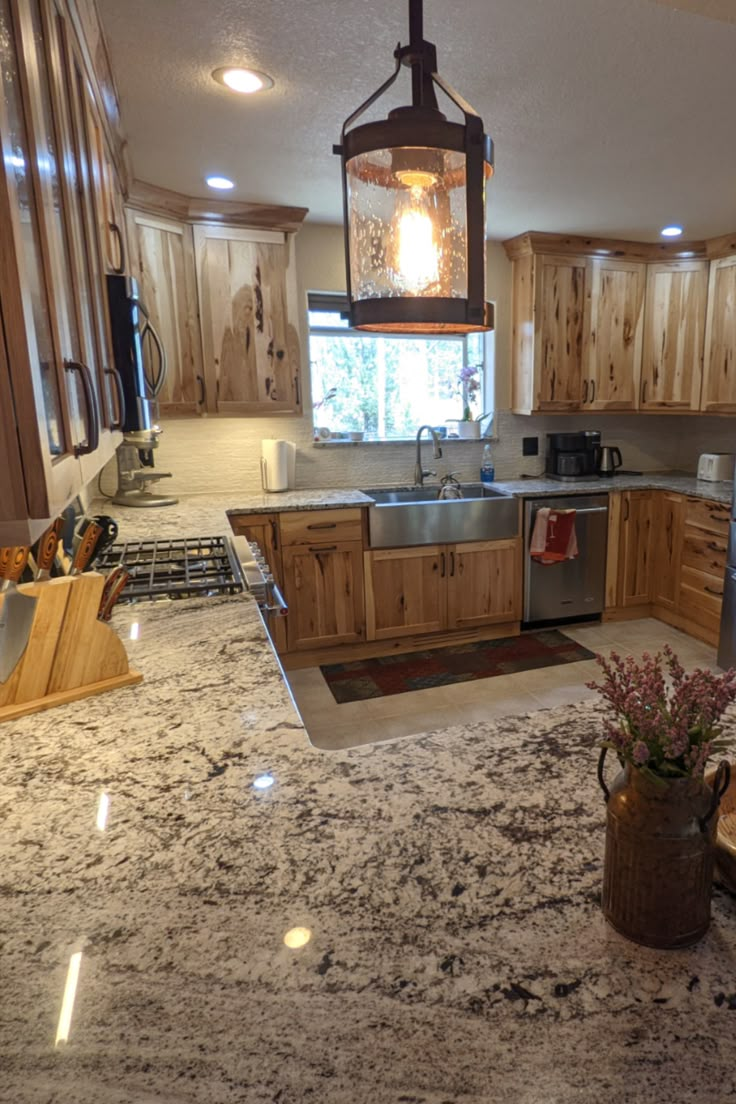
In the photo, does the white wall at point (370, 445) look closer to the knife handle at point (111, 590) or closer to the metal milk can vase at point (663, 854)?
the knife handle at point (111, 590)

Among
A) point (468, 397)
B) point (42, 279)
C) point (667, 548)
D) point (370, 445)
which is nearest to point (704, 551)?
point (667, 548)

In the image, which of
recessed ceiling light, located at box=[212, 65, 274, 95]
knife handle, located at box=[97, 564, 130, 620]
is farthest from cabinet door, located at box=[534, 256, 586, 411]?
A: knife handle, located at box=[97, 564, 130, 620]

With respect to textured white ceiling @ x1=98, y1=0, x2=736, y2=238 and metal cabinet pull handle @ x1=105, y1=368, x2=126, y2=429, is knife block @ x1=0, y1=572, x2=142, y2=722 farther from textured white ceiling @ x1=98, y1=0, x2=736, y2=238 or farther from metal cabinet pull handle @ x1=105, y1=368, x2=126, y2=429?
textured white ceiling @ x1=98, y1=0, x2=736, y2=238

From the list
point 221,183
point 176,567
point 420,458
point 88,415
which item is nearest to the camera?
point 88,415

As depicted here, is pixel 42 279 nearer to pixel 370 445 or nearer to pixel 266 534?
pixel 266 534

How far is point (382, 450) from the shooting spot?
4172 mm

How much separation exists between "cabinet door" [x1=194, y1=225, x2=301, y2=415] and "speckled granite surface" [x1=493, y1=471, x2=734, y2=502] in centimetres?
152

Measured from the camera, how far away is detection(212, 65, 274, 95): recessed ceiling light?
77.4 inches

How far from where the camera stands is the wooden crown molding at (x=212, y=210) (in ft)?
9.81

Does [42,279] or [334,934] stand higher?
[42,279]

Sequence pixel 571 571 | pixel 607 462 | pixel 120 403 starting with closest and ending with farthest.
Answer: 1. pixel 120 403
2. pixel 571 571
3. pixel 607 462

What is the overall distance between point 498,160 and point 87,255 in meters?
2.05

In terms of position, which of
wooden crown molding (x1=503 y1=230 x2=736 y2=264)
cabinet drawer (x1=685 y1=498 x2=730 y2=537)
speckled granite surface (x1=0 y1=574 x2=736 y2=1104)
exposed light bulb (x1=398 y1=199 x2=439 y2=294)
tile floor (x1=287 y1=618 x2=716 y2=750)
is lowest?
tile floor (x1=287 y1=618 x2=716 y2=750)

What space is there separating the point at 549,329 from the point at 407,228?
3367mm
